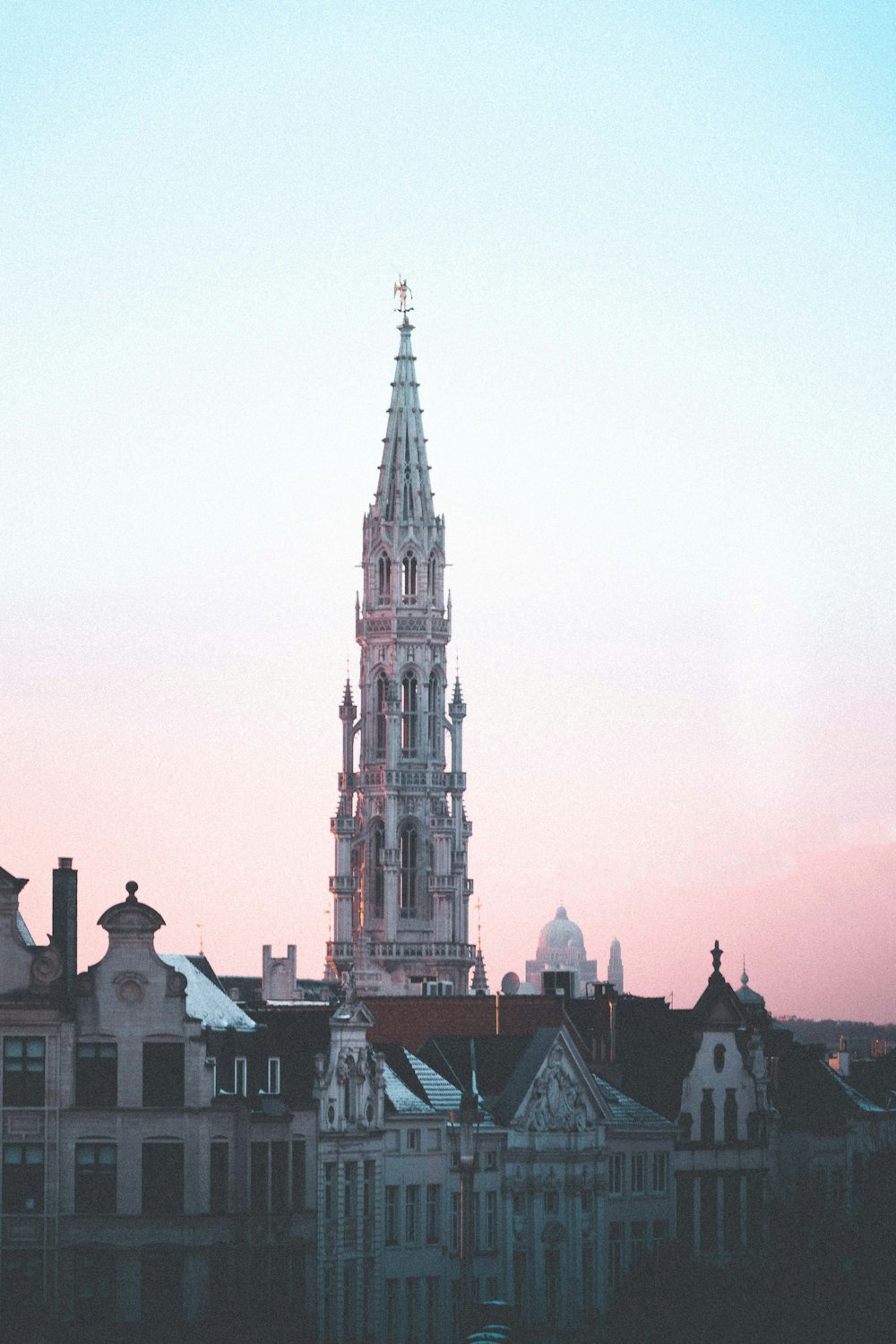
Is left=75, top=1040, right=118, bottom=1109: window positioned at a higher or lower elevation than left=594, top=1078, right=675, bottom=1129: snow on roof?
higher

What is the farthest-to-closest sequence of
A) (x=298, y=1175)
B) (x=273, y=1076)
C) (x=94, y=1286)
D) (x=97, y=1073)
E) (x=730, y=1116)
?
(x=730, y=1116), (x=273, y=1076), (x=298, y=1175), (x=97, y=1073), (x=94, y=1286)

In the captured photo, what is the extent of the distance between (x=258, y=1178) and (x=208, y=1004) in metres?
7.07

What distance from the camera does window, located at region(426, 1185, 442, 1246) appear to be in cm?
11794

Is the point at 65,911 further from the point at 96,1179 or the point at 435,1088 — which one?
Result: the point at 435,1088

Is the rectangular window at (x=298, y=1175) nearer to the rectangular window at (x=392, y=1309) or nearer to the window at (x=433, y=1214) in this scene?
the rectangular window at (x=392, y=1309)

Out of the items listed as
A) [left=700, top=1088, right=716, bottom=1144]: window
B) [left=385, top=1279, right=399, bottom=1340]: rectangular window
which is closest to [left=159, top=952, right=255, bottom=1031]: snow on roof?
[left=385, top=1279, right=399, bottom=1340]: rectangular window

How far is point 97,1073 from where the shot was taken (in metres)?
108

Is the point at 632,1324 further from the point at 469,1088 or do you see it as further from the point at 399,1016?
the point at 399,1016

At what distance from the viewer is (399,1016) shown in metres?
139

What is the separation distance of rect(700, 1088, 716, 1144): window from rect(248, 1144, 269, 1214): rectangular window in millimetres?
24746

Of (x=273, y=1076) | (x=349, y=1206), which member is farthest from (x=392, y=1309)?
(x=273, y=1076)

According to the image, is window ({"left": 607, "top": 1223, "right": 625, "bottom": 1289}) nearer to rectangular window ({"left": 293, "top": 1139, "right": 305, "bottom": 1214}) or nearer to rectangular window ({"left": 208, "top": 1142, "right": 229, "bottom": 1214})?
rectangular window ({"left": 293, "top": 1139, "right": 305, "bottom": 1214})

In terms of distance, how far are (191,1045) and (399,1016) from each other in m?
31.5

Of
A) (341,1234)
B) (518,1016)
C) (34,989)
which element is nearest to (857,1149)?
(518,1016)
